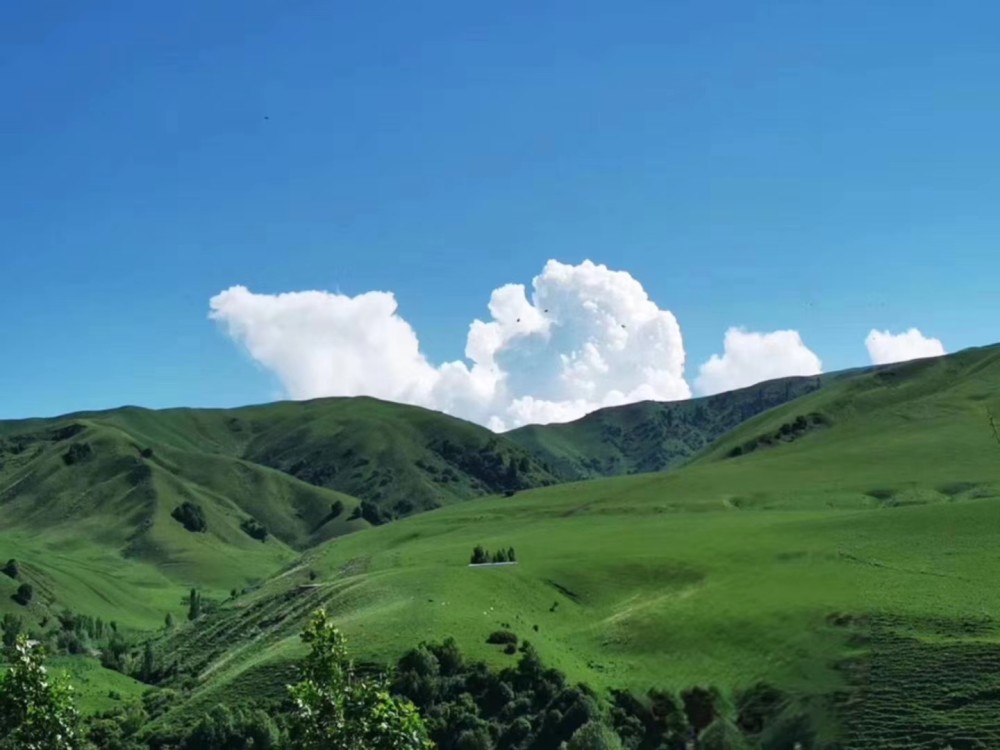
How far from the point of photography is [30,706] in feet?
67.5

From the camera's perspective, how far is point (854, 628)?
270 ft

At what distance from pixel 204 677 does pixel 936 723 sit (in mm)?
79296

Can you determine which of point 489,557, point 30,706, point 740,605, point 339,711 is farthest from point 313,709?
point 489,557

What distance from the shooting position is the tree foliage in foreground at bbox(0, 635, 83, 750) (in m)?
20.5

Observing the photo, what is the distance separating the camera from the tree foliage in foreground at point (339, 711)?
20.1m

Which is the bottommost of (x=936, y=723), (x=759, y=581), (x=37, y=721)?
(x=936, y=723)

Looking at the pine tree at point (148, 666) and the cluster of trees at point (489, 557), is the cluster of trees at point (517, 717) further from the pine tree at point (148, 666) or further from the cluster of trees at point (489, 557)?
the cluster of trees at point (489, 557)

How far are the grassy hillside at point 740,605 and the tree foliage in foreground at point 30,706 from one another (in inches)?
2286

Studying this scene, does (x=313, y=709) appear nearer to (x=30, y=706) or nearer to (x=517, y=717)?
(x=30, y=706)

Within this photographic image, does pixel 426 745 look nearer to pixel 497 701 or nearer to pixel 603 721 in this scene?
pixel 603 721

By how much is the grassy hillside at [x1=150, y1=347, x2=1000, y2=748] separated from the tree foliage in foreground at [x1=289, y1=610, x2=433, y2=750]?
54105 mm

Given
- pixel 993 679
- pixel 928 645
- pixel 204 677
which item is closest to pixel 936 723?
pixel 993 679

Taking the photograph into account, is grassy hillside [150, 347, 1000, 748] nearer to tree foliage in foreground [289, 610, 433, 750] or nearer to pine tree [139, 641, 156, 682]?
pine tree [139, 641, 156, 682]

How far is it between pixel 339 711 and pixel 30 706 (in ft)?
20.5
